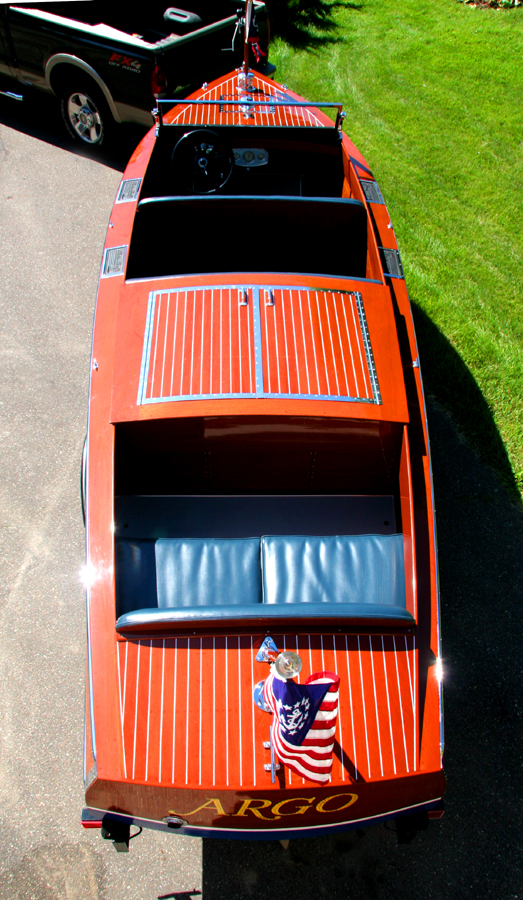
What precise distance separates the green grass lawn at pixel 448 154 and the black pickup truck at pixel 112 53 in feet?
5.79

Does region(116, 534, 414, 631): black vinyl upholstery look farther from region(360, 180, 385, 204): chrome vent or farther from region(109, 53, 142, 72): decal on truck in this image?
region(109, 53, 142, 72): decal on truck

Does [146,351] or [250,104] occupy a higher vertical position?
[250,104]

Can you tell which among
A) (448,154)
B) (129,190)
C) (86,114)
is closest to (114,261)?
(129,190)

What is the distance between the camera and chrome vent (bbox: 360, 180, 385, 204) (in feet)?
13.5

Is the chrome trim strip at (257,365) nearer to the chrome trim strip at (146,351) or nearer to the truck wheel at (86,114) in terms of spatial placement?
the chrome trim strip at (146,351)

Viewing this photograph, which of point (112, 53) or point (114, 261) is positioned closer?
point (114, 261)

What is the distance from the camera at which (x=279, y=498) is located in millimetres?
3490

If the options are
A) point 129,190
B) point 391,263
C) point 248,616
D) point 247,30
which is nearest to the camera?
point 248,616

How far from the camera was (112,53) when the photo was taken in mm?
5305

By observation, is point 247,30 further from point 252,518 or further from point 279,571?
point 279,571

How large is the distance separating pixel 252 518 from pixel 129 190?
8.51 feet

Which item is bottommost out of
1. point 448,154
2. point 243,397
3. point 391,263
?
point 243,397

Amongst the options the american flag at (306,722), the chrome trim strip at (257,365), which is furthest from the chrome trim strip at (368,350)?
the american flag at (306,722)

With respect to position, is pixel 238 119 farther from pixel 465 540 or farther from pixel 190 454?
pixel 465 540
